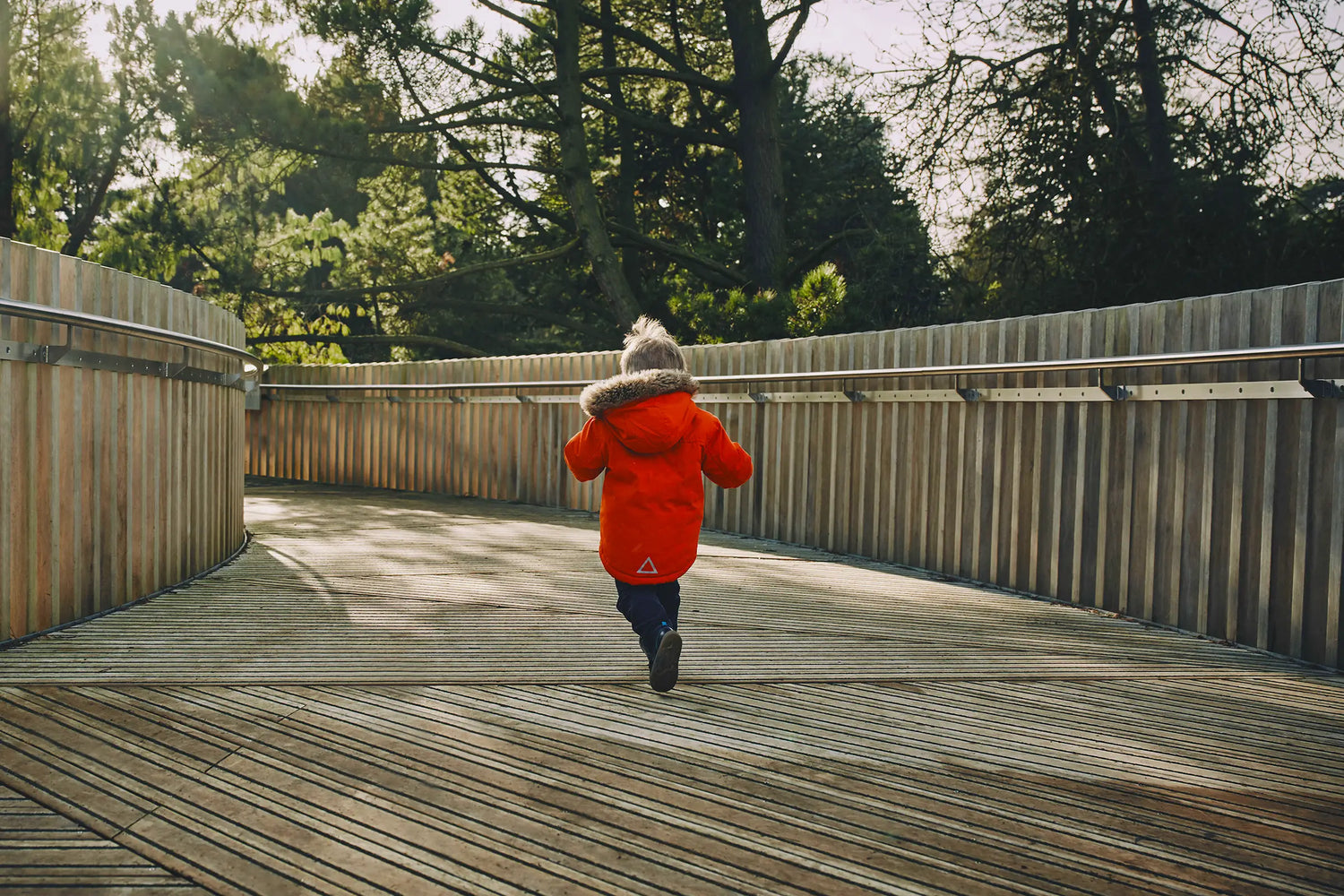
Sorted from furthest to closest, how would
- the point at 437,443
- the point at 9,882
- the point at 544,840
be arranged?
the point at 437,443 < the point at 544,840 < the point at 9,882

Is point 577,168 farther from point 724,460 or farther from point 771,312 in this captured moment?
point 724,460

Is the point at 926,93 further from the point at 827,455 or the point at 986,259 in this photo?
the point at 827,455

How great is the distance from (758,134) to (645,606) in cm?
1500

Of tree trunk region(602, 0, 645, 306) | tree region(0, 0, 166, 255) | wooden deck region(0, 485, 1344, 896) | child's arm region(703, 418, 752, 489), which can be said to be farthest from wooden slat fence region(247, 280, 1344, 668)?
tree region(0, 0, 166, 255)

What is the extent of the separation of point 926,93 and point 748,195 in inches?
250

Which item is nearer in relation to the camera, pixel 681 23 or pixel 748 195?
pixel 748 195

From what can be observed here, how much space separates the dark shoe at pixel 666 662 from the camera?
354 cm

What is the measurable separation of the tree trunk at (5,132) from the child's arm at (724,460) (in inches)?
757

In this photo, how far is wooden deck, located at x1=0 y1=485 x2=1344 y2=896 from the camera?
7.35 ft

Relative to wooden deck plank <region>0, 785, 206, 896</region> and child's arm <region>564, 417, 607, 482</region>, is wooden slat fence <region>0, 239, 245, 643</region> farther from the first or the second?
child's arm <region>564, 417, 607, 482</region>

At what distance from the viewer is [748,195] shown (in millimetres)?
17797

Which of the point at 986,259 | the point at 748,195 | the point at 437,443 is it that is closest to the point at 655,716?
the point at 437,443

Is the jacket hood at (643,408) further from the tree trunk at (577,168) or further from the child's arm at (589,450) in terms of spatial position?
the tree trunk at (577,168)

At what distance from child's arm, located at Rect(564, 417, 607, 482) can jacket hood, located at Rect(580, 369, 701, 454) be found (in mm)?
69
